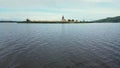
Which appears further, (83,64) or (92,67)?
(83,64)

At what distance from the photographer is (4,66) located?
41.4 ft

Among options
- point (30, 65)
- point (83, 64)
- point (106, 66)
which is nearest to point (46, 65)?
point (30, 65)

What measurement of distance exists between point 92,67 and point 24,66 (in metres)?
7.35

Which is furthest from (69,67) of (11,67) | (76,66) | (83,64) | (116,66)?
(11,67)

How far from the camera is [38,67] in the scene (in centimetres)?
1234

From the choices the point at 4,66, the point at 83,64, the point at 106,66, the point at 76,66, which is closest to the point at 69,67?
the point at 76,66

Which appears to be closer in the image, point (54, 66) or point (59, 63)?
point (54, 66)

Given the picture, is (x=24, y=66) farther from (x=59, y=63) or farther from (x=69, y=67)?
(x=69, y=67)

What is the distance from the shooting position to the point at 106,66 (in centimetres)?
1289

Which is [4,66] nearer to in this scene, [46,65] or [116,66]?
[46,65]

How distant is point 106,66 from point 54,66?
5.73m

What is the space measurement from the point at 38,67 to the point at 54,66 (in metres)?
1.70

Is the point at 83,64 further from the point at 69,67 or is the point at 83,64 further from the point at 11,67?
the point at 11,67

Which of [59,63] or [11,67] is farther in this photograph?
[59,63]
